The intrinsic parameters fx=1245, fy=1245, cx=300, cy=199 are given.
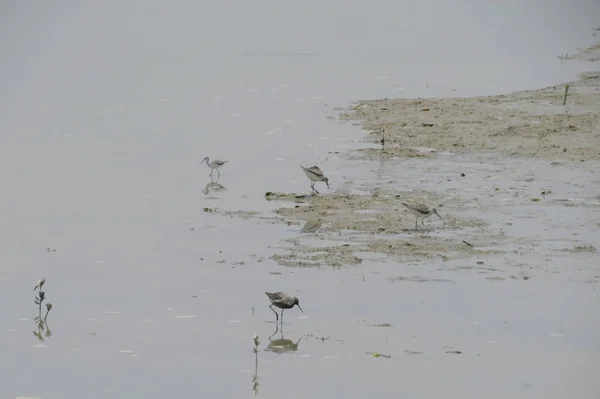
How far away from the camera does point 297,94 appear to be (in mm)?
26062

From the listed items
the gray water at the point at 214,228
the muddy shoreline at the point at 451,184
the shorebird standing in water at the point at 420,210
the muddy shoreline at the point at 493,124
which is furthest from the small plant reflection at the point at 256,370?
the muddy shoreline at the point at 493,124

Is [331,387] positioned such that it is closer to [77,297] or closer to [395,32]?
[77,297]

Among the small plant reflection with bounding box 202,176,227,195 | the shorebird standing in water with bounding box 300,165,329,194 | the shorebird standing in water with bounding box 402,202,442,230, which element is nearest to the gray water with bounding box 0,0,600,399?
the small plant reflection with bounding box 202,176,227,195

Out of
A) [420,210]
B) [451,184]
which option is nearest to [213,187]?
[451,184]

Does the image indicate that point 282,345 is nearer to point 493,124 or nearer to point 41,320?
point 41,320

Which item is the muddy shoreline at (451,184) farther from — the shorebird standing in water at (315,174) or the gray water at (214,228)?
the gray water at (214,228)

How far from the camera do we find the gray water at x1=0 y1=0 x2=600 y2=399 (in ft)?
36.0

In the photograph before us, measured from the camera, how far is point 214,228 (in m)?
15.7

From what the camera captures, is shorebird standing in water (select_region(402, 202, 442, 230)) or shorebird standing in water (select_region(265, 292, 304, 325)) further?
shorebird standing in water (select_region(402, 202, 442, 230))

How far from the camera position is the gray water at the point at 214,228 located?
11.0 m

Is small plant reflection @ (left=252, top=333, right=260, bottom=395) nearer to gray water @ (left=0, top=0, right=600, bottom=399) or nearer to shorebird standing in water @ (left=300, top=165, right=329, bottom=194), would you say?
gray water @ (left=0, top=0, right=600, bottom=399)

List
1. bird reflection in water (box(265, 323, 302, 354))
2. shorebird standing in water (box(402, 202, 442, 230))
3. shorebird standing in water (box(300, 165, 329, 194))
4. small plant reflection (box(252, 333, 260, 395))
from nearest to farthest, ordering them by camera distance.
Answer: small plant reflection (box(252, 333, 260, 395)), bird reflection in water (box(265, 323, 302, 354)), shorebird standing in water (box(402, 202, 442, 230)), shorebird standing in water (box(300, 165, 329, 194))

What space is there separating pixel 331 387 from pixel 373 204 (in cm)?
598

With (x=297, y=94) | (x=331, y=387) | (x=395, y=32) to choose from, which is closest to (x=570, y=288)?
(x=331, y=387)
